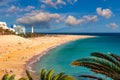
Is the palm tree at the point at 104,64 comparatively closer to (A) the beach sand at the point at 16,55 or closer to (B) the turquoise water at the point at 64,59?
(A) the beach sand at the point at 16,55

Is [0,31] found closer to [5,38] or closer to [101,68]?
[5,38]

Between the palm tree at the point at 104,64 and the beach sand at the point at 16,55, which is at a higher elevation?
the palm tree at the point at 104,64

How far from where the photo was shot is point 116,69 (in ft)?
47.0

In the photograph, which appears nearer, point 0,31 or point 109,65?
point 109,65

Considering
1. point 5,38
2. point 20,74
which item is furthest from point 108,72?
point 5,38

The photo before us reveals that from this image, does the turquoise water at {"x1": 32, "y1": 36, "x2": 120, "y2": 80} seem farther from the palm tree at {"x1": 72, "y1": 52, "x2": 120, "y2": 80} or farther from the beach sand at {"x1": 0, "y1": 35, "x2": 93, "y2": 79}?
the palm tree at {"x1": 72, "y1": 52, "x2": 120, "y2": 80}

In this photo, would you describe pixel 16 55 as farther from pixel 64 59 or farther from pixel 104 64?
pixel 104 64

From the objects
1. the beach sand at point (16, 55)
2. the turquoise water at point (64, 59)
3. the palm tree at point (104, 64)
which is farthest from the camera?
the turquoise water at point (64, 59)

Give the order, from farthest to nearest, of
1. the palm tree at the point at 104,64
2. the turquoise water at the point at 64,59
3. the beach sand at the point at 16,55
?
the turquoise water at the point at 64,59, the beach sand at the point at 16,55, the palm tree at the point at 104,64

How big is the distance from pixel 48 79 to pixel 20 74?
2511 centimetres

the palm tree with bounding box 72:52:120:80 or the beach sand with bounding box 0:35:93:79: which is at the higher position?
the palm tree with bounding box 72:52:120:80

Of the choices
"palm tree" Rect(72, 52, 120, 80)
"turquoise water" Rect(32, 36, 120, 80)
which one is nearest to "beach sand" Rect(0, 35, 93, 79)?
"turquoise water" Rect(32, 36, 120, 80)

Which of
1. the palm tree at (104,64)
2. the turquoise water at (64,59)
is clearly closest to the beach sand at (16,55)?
the turquoise water at (64,59)

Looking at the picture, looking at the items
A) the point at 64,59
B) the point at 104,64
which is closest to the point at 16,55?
the point at 64,59
